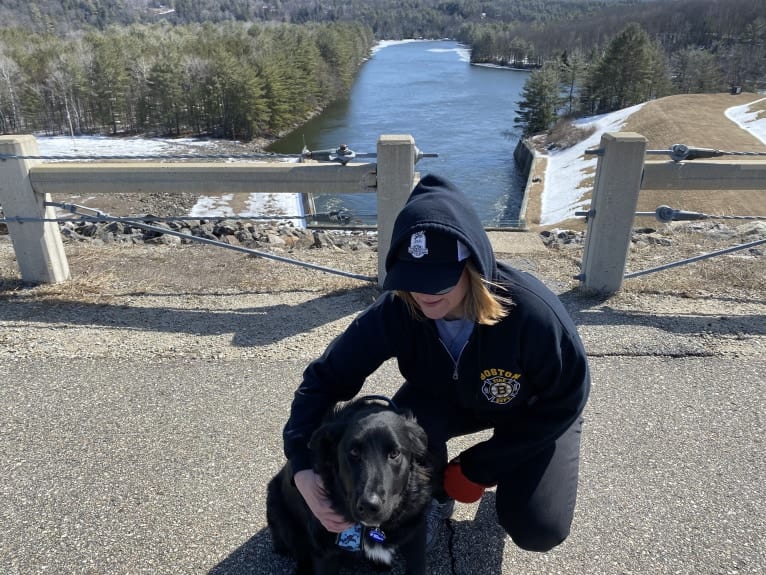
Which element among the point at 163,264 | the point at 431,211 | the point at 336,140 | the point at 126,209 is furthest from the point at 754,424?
the point at 336,140

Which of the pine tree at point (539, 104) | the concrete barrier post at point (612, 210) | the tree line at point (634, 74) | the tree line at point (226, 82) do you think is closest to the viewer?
the concrete barrier post at point (612, 210)

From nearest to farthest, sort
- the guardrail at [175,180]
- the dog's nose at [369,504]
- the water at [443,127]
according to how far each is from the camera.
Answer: the dog's nose at [369,504]
the guardrail at [175,180]
the water at [443,127]

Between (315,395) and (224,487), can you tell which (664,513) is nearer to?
(315,395)

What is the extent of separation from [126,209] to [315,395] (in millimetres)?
26710

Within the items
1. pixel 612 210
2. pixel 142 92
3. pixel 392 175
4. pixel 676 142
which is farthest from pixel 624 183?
pixel 142 92

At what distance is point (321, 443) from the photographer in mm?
2195

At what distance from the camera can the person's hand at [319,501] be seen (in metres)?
2.18

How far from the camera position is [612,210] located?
4977 millimetres

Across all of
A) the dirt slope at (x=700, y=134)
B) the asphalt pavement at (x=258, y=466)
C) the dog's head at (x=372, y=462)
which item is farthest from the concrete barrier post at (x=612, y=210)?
the dirt slope at (x=700, y=134)

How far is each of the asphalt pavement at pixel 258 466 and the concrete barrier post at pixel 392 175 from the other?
4.80ft

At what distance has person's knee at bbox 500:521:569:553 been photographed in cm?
250

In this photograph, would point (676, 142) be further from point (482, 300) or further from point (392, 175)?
point (482, 300)

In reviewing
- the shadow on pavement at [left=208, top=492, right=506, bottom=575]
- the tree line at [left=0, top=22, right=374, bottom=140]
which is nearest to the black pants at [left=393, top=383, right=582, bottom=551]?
the shadow on pavement at [left=208, top=492, right=506, bottom=575]

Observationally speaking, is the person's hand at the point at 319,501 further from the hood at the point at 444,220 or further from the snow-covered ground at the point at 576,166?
the snow-covered ground at the point at 576,166
